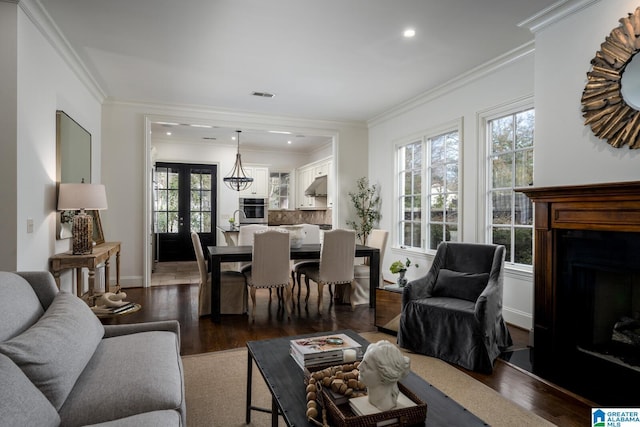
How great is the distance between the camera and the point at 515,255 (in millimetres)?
3961

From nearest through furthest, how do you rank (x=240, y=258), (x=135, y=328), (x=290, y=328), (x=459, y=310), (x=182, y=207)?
(x=135, y=328), (x=459, y=310), (x=290, y=328), (x=240, y=258), (x=182, y=207)

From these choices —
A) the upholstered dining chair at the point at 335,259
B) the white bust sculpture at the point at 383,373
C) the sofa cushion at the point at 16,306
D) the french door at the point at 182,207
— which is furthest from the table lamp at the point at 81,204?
the french door at the point at 182,207

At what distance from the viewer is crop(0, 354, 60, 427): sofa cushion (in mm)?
1068

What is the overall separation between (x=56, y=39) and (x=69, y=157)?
3.70 feet

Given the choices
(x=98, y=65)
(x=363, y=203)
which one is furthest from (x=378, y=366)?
(x=363, y=203)

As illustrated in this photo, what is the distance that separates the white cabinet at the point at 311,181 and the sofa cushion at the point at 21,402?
251 inches

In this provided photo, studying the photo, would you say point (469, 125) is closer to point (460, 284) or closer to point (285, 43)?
point (460, 284)

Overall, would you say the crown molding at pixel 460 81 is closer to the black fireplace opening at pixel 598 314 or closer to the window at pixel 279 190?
the black fireplace opening at pixel 598 314

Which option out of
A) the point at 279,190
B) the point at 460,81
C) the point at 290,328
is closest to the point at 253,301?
the point at 290,328

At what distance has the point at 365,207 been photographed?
685cm

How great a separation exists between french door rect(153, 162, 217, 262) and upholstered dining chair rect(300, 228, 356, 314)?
196 inches

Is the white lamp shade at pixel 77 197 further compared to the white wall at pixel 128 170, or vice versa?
the white wall at pixel 128 170

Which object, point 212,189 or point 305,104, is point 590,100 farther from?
point 212,189

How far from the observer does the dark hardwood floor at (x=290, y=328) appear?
7.63ft
